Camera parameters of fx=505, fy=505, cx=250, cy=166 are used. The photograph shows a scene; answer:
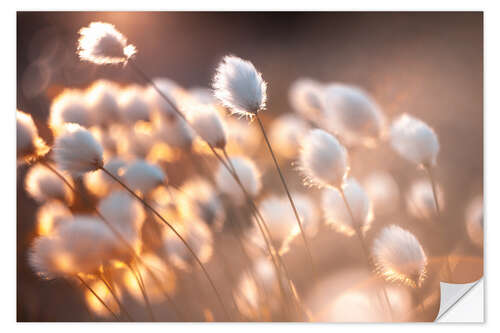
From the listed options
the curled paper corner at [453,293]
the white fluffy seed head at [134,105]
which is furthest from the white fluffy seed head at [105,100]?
the curled paper corner at [453,293]

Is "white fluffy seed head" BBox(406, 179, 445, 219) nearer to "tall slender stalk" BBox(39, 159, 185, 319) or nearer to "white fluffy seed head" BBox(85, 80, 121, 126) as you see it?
"tall slender stalk" BBox(39, 159, 185, 319)

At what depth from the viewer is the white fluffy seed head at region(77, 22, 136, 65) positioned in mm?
1276

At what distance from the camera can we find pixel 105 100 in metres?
1.33

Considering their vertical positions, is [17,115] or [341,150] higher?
[17,115]

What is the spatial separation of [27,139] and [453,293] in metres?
1.18

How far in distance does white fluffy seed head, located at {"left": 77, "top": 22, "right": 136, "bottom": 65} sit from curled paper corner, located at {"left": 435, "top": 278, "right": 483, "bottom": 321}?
3.36ft

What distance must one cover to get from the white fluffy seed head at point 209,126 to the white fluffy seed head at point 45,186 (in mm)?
359

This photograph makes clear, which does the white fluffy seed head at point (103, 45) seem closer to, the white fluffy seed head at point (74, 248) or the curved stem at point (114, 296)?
the white fluffy seed head at point (74, 248)

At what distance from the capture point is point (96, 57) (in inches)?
50.8
